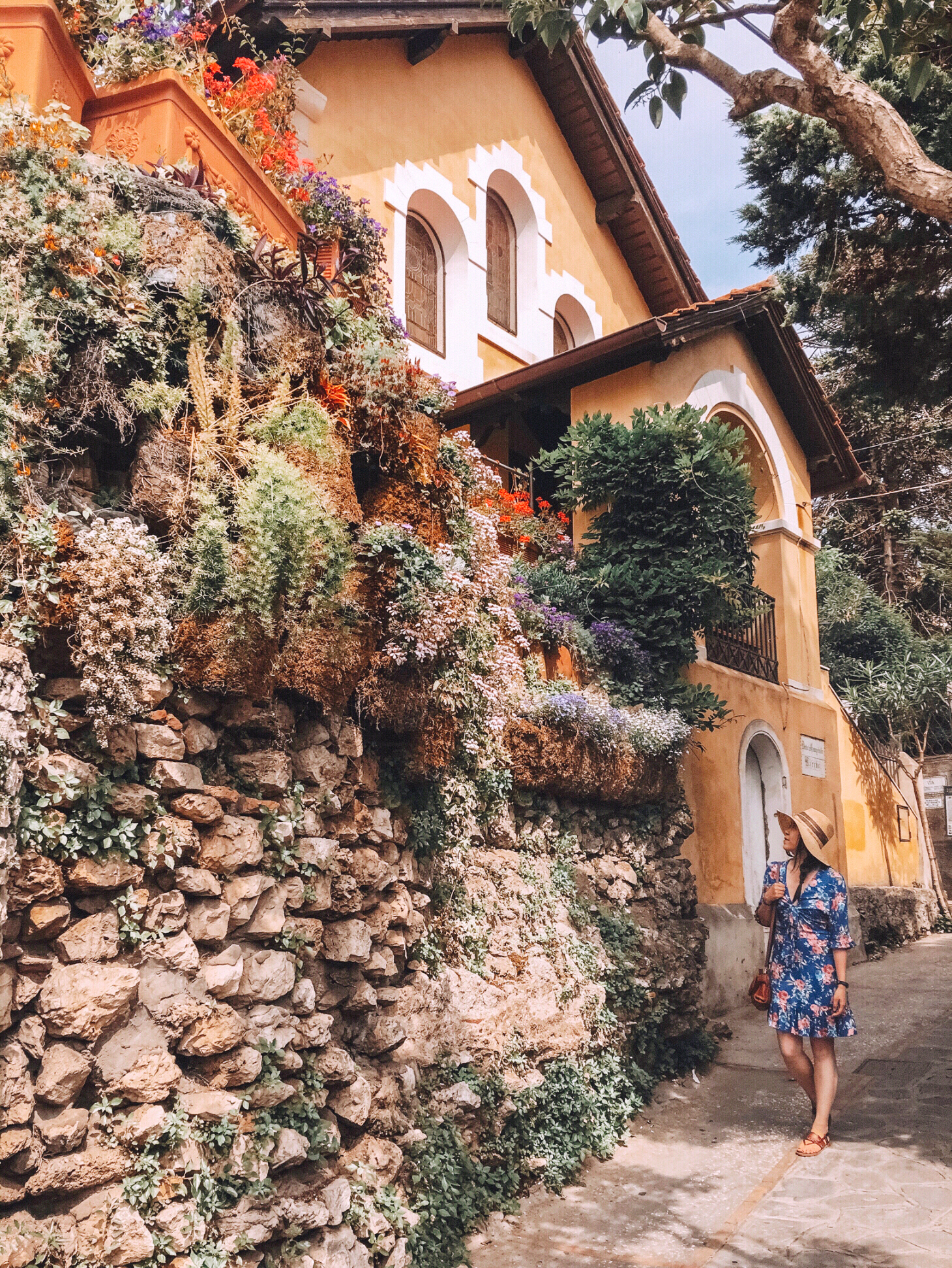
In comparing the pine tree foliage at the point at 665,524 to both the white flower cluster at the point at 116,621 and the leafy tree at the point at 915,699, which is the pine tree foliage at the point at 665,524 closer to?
the white flower cluster at the point at 116,621

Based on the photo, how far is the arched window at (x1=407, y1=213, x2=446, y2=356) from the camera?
10719 millimetres

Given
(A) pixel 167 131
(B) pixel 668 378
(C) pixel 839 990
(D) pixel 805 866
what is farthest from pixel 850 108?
(B) pixel 668 378

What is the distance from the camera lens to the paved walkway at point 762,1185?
4887mm

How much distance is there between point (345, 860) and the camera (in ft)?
15.3

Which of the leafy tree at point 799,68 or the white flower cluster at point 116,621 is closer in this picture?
the white flower cluster at point 116,621

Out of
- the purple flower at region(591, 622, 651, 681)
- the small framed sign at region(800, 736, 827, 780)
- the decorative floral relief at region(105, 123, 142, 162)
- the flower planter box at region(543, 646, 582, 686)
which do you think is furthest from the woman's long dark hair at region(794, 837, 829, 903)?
the small framed sign at region(800, 736, 827, 780)

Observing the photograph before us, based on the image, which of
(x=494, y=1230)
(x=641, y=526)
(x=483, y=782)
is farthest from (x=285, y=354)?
(x=641, y=526)

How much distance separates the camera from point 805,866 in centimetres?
624

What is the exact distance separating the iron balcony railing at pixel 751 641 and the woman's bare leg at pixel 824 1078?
14.4ft

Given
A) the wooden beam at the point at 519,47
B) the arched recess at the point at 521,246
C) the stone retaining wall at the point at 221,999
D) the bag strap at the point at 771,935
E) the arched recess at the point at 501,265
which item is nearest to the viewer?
the stone retaining wall at the point at 221,999

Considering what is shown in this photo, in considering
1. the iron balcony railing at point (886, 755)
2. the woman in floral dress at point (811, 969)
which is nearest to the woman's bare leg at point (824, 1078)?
the woman in floral dress at point (811, 969)

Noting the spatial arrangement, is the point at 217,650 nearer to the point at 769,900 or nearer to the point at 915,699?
the point at 769,900

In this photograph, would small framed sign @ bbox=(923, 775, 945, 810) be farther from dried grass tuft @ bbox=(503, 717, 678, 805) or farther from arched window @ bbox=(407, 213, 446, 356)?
arched window @ bbox=(407, 213, 446, 356)

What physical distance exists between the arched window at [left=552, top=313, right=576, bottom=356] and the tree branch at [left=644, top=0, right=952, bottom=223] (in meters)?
7.51
